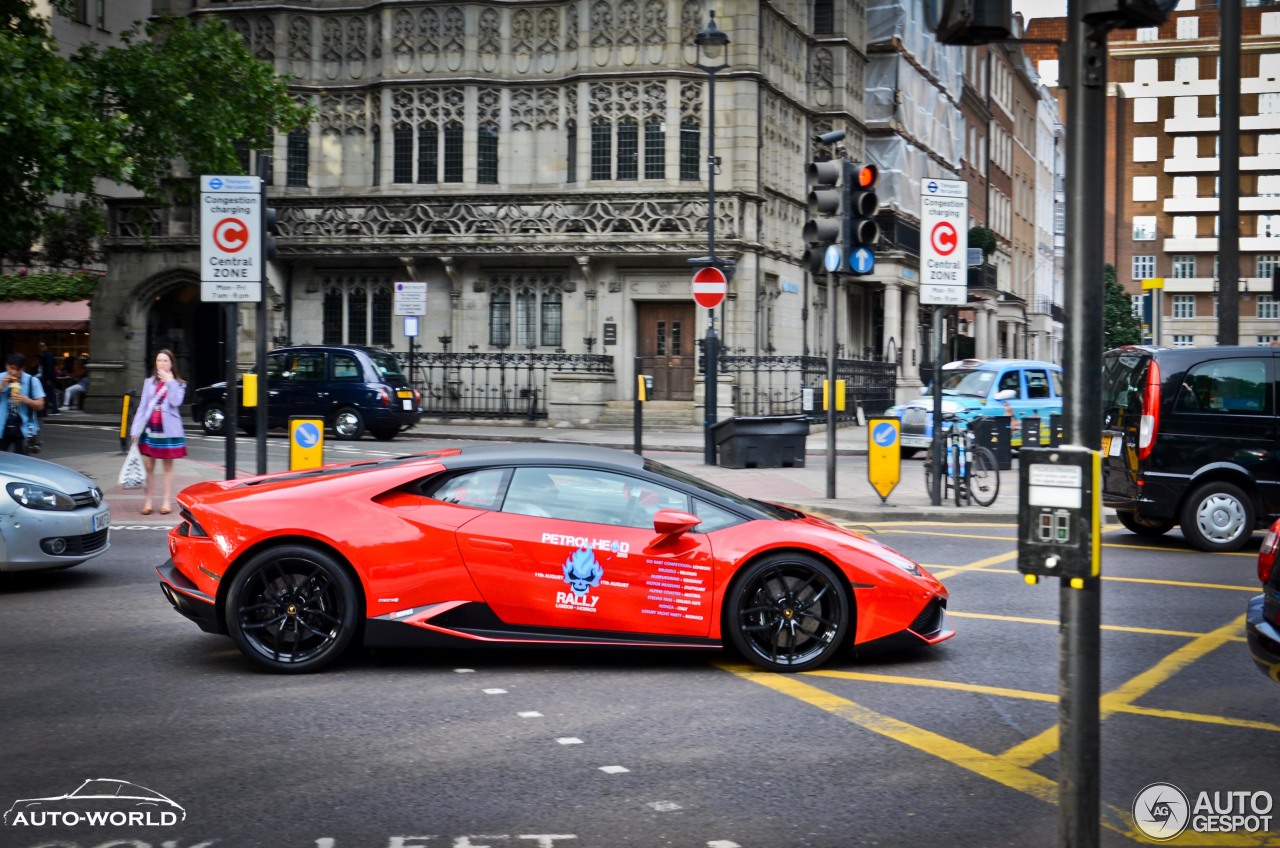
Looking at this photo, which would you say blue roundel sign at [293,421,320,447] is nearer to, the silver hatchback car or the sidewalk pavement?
the sidewalk pavement

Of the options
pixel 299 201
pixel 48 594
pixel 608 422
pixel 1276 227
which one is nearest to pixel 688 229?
pixel 608 422

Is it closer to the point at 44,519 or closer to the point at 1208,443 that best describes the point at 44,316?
the point at 44,519

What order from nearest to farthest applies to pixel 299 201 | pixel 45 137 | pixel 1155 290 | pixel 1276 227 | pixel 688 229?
pixel 45 137 < pixel 1155 290 < pixel 688 229 < pixel 299 201 < pixel 1276 227

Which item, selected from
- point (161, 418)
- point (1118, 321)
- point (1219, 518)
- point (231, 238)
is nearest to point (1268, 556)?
point (1219, 518)

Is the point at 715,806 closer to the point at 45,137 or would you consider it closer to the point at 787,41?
the point at 45,137

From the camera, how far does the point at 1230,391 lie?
521 inches

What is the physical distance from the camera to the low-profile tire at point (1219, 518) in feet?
43.4

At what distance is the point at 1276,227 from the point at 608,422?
270 feet

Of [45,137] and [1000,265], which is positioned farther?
[1000,265]

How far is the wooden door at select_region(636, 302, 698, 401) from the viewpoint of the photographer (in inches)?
1453

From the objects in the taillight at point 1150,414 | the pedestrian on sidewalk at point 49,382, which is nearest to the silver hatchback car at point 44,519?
the taillight at point 1150,414

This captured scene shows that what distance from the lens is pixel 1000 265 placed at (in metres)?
72.2

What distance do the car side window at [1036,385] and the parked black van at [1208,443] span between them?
13248mm

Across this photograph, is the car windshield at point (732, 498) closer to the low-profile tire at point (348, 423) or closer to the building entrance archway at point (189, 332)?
the low-profile tire at point (348, 423)
